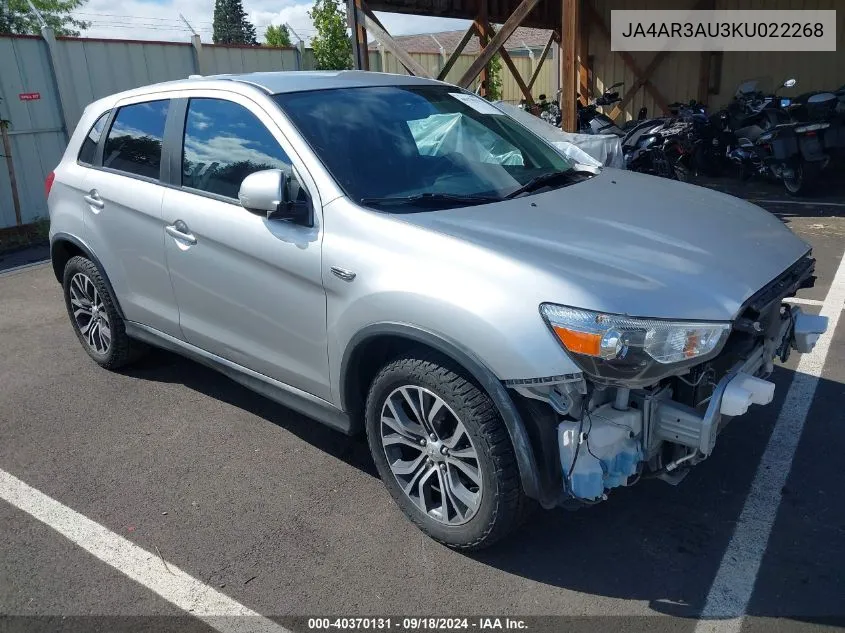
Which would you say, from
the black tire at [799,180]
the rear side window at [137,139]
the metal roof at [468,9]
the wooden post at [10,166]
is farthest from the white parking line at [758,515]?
the wooden post at [10,166]

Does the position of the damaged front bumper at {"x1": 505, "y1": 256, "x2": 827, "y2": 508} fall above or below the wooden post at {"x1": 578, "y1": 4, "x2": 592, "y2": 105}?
below

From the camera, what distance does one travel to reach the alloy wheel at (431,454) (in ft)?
9.51

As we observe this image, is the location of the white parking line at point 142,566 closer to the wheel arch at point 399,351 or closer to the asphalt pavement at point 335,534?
the asphalt pavement at point 335,534

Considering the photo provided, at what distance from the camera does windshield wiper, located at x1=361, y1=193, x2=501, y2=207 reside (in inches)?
125

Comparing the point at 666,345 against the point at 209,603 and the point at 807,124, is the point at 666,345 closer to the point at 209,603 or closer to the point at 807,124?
the point at 209,603

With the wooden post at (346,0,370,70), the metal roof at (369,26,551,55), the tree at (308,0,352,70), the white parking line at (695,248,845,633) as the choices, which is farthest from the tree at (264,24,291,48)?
the white parking line at (695,248,845,633)

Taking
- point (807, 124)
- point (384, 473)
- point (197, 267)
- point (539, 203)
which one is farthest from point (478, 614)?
point (807, 124)

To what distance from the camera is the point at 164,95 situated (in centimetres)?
414

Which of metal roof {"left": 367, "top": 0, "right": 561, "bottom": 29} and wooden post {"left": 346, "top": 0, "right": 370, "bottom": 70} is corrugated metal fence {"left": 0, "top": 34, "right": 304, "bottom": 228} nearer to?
wooden post {"left": 346, "top": 0, "right": 370, "bottom": 70}

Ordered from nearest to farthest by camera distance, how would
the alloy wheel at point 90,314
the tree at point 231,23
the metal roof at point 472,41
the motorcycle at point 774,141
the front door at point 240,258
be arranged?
the front door at point 240,258 → the alloy wheel at point 90,314 → the motorcycle at point 774,141 → the metal roof at point 472,41 → the tree at point 231,23

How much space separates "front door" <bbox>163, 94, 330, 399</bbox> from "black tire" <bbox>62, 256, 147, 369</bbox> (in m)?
0.89

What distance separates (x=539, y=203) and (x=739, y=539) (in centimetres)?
164

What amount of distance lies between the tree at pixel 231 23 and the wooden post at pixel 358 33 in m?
68.4

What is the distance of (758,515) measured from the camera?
126 inches
